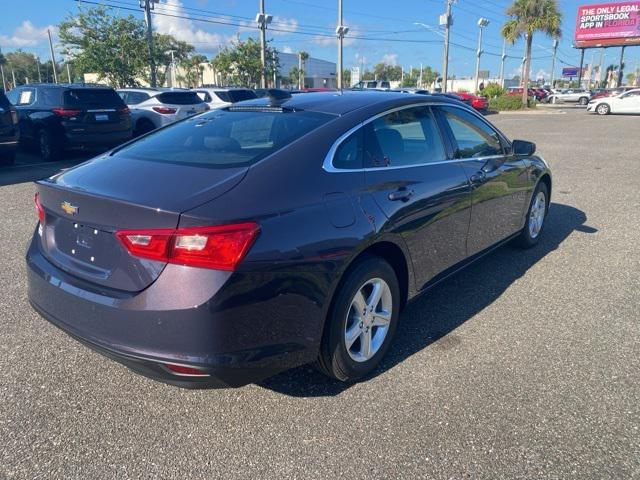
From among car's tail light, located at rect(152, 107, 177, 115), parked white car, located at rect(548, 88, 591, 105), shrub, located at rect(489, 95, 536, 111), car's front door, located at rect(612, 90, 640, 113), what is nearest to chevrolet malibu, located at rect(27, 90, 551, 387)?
car's tail light, located at rect(152, 107, 177, 115)

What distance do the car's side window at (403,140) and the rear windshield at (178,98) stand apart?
1180cm

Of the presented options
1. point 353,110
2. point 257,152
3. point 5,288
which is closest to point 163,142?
point 257,152

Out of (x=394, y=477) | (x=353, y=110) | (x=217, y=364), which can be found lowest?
(x=394, y=477)

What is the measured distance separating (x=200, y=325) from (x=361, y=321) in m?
1.06

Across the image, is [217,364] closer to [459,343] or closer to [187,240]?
[187,240]

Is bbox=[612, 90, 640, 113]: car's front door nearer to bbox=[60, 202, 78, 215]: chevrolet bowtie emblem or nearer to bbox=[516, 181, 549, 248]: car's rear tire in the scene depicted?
bbox=[516, 181, 549, 248]: car's rear tire

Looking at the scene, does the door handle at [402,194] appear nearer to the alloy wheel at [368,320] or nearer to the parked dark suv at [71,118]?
the alloy wheel at [368,320]

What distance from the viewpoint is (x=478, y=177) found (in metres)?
3.96

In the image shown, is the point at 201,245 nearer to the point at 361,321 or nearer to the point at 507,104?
the point at 361,321

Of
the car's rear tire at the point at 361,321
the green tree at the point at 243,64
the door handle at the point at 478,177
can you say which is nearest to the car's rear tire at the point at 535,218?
the door handle at the point at 478,177

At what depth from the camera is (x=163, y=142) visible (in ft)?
10.8

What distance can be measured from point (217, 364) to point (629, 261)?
178 inches

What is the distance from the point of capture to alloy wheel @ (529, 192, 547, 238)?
529 centimetres

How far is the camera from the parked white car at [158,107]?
549 inches
